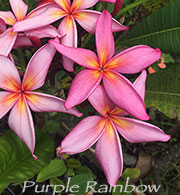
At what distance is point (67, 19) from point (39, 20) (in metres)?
0.06

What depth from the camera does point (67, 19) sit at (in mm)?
476

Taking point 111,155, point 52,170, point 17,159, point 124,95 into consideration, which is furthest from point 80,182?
point 124,95

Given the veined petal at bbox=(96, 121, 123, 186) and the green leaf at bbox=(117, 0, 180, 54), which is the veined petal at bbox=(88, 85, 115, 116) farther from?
the green leaf at bbox=(117, 0, 180, 54)

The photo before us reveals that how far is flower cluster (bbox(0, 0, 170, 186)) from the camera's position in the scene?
427 mm

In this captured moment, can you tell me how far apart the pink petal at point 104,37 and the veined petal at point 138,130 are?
13 cm

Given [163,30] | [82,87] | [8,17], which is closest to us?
[82,87]

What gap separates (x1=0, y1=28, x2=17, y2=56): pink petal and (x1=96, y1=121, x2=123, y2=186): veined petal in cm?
26

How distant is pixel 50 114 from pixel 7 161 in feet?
0.73

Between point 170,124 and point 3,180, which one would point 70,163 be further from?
point 170,124

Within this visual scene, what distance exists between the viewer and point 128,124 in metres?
0.48

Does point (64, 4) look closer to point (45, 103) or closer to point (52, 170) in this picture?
point (45, 103)

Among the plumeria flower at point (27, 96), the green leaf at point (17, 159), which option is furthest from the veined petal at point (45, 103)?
the green leaf at point (17, 159)

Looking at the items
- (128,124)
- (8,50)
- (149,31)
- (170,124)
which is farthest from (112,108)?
(170,124)

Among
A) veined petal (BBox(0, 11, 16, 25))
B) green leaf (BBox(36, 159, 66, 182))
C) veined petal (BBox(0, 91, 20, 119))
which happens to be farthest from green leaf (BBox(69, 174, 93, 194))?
veined petal (BBox(0, 11, 16, 25))
